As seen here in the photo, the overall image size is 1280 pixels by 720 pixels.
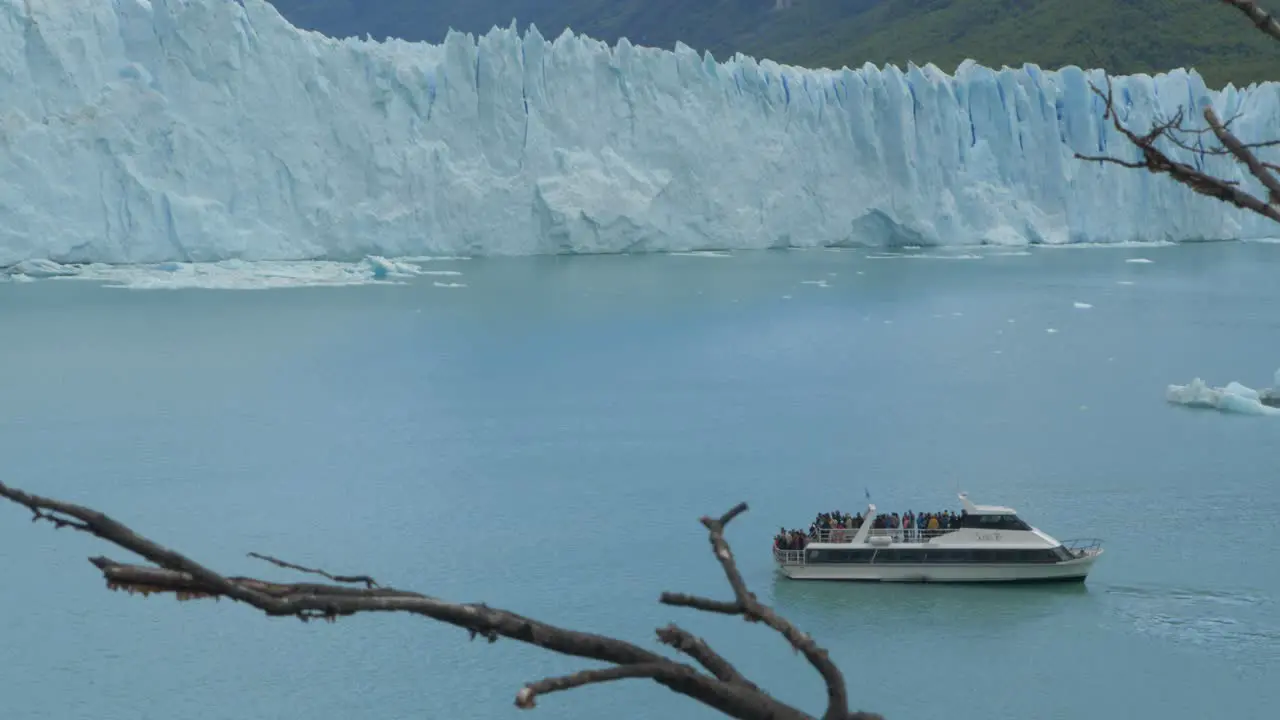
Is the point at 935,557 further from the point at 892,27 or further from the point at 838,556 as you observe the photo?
the point at 892,27

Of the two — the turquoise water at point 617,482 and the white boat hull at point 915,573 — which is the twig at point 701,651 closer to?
the turquoise water at point 617,482

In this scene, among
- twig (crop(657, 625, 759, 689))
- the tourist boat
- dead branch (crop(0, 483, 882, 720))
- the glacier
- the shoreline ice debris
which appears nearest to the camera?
dead branch (crop(0, 483, 882, 720))

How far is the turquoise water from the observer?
9867 millimetres

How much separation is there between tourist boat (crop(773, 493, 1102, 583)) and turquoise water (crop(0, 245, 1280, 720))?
0.17 meters

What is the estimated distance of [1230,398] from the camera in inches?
730

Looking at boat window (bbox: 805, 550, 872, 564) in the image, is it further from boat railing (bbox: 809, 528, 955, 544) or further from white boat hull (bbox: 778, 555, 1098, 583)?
boat railing (bbox: 809, 528, 955, 544)

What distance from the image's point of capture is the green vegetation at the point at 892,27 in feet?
224

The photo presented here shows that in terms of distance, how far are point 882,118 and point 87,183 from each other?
1935cm

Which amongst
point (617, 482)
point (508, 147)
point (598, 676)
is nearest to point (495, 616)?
point (598, 676)

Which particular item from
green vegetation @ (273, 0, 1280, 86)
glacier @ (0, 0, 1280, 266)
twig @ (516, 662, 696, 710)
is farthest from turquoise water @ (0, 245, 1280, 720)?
green vegetation @ (273, 0, 1280, 86)

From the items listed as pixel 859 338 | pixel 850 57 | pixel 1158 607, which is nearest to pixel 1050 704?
pixel 1158 607

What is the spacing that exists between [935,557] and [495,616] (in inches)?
427

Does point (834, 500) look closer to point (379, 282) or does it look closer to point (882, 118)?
point (379, 282)

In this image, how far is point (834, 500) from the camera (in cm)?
1427
